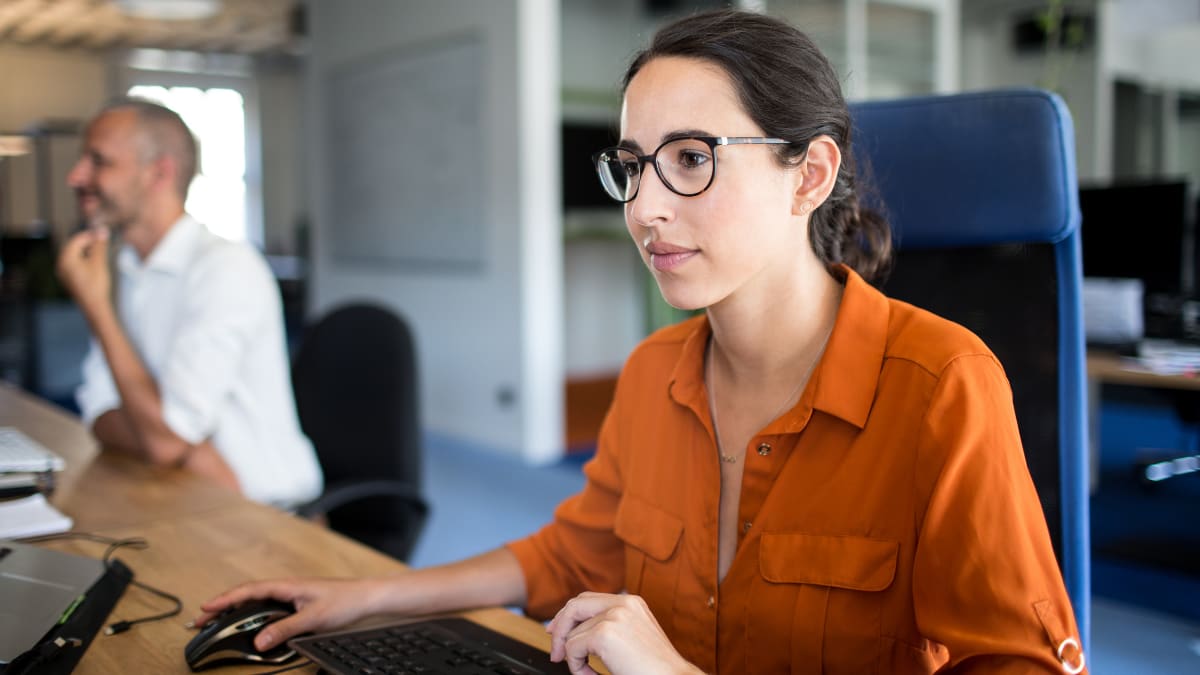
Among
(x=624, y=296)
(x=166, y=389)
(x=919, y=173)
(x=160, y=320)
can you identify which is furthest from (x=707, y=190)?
(x=624, y=296)

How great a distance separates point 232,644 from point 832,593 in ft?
2.00

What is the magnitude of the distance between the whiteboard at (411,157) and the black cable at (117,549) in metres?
3.91

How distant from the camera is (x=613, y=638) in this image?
2.77 feet

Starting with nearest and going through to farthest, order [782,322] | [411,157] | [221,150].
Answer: [782,322], [411,157], [221,150]

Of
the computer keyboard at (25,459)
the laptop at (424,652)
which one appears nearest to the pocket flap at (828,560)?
the laptop at (424,652)

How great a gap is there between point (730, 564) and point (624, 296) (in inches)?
264

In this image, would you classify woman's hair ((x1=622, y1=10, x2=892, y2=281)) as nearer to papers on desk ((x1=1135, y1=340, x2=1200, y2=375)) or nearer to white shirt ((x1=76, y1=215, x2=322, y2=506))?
white shirt ((x1=76, y1=215, x2=322, y2=506))

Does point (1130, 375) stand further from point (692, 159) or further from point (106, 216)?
point (106, 216)

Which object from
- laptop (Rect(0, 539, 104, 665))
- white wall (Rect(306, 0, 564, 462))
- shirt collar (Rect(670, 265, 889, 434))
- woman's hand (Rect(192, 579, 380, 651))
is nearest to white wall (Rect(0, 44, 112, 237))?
white wall (Rect(306, 0, 564, 462))

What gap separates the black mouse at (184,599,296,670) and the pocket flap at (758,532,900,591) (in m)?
0.51

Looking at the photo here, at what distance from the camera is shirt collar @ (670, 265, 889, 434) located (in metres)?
0.99

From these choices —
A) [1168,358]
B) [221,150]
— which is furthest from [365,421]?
[221,150]

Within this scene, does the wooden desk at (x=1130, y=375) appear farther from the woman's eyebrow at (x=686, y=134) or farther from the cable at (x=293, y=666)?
the cable at (x=293, y=666)

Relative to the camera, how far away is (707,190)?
1.00 metres
